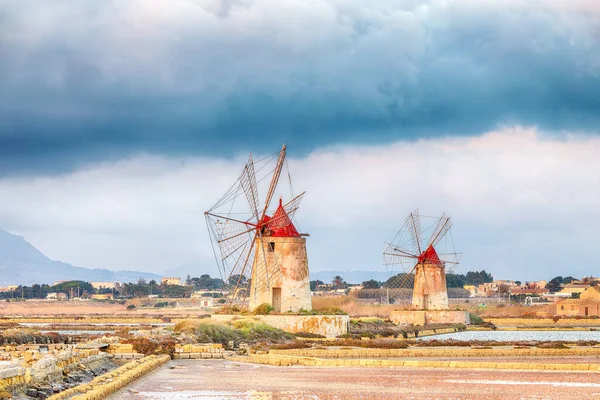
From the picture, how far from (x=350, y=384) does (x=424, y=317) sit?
4419 cm

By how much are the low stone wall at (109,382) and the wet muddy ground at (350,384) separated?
0.76ft

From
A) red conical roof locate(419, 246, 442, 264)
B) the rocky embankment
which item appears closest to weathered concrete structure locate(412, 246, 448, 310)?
red conical roof locate(419, 246, 442, 264)

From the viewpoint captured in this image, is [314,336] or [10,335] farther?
[314,336]

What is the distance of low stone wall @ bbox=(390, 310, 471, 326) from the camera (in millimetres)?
68188

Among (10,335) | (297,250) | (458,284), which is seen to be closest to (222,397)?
(10,335)

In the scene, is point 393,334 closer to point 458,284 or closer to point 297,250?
point 297,250

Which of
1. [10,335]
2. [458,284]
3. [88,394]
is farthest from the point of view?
[458,284]

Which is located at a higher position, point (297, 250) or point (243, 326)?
point (297, 250)

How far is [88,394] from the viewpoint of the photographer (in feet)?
65.4

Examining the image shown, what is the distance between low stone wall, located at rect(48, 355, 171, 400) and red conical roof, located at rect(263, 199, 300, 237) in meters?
18.3

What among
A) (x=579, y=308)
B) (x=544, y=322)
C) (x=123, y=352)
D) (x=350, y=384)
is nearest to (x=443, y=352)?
(x=123, y=352)

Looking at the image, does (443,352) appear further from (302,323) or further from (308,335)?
(302,323)

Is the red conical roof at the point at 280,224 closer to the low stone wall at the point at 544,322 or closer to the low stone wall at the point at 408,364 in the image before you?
the low stone wall at the point at 408,364

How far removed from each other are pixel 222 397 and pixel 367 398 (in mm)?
3165
